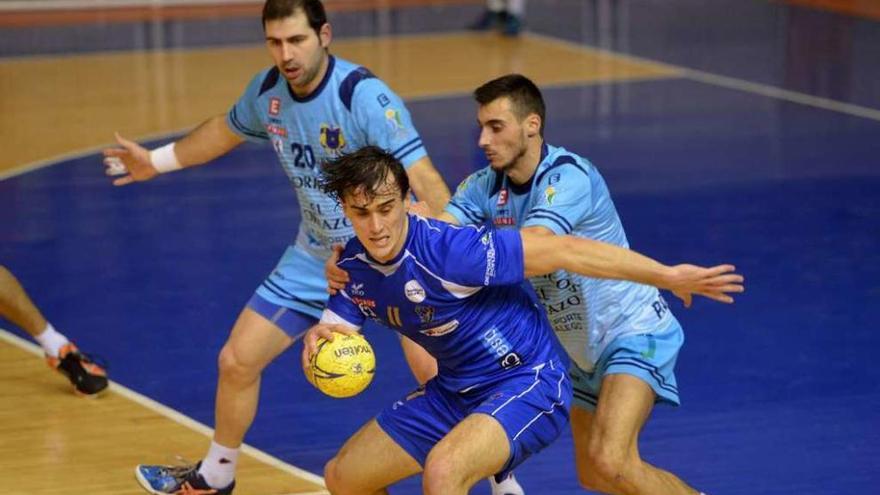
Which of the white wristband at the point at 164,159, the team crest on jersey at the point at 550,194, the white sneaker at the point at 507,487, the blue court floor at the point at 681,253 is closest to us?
the team crest on jersey at the point at 550,194

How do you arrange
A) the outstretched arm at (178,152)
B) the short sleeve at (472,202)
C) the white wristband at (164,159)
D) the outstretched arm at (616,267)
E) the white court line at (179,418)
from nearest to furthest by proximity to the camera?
the outstretched arm at (616,267) → the short sleeve at (472,202) → the white court line at (179,418) → the outstretched arm at (178,152) → the white wristband at (164,159)

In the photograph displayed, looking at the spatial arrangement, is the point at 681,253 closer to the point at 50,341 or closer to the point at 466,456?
the point at 50,341

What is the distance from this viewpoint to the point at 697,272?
6.77 metres

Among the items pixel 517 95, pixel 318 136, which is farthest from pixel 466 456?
pixel 318 136

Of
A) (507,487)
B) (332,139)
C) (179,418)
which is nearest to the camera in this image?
(507,487)

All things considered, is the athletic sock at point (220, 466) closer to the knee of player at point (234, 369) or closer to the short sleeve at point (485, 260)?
the knee of player at point (234, 369)

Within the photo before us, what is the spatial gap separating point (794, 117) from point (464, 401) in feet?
37.5

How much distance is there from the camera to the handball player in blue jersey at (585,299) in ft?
24.5

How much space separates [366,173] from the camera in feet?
22.6

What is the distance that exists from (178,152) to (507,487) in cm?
Answer: 269

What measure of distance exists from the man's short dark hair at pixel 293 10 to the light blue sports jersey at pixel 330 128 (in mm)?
250

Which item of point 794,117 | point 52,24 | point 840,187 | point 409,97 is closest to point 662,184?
point 840,187

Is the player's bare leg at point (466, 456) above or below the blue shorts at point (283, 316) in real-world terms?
above

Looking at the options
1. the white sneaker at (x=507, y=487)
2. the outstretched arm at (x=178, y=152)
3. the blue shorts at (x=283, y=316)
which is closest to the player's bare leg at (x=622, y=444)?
the white sneaker at (x=507, y=487)
